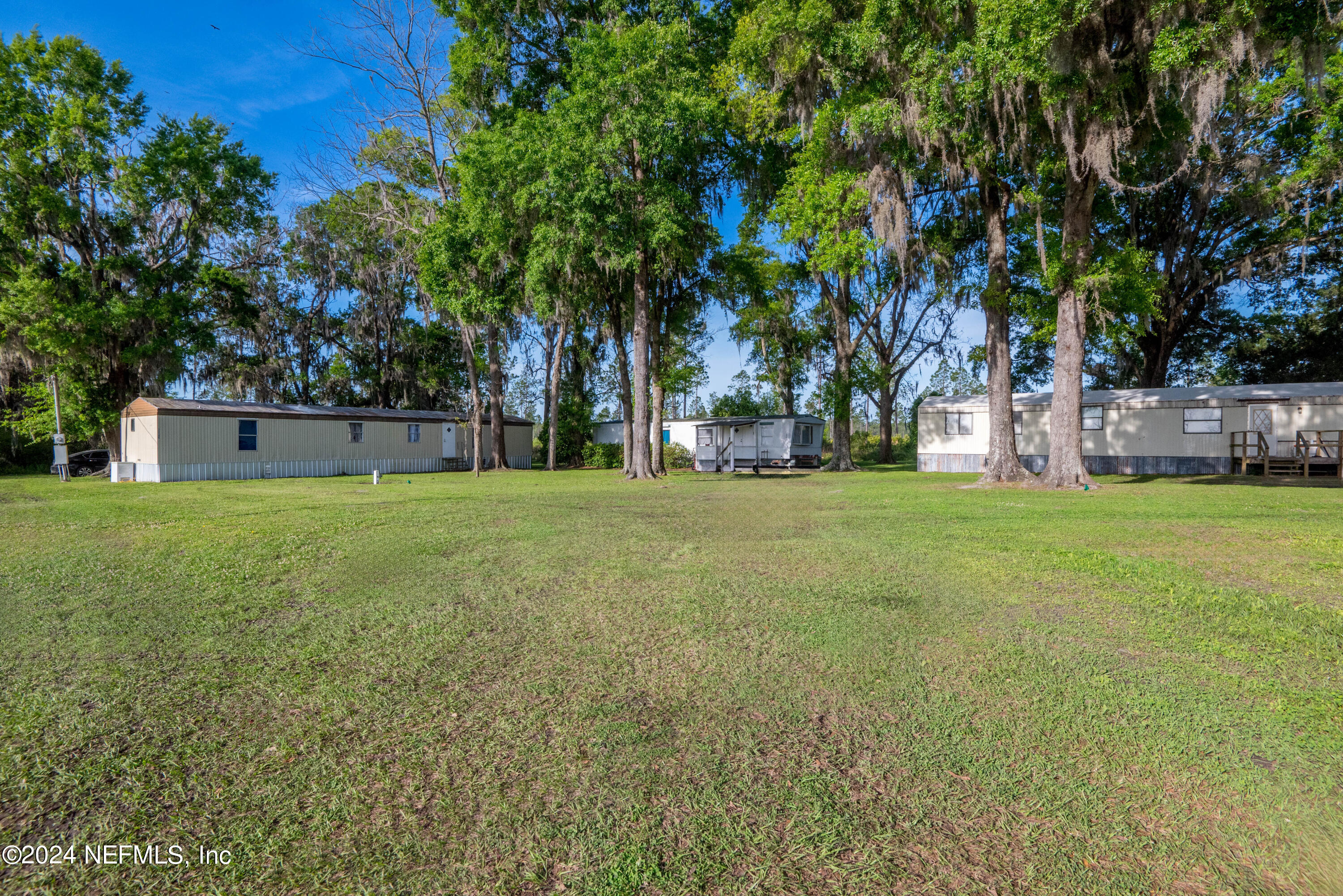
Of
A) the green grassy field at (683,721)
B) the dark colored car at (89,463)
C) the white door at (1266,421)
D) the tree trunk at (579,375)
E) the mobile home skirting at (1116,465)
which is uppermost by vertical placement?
the tree trunk at (579,375)

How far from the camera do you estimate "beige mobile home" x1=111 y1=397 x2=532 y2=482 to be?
765 inches

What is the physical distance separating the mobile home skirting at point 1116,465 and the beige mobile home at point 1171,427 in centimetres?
3

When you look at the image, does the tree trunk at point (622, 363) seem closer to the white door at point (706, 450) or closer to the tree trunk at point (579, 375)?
the white door at point (706, 450)

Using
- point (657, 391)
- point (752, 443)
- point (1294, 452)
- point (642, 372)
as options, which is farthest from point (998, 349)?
point (752, 443)

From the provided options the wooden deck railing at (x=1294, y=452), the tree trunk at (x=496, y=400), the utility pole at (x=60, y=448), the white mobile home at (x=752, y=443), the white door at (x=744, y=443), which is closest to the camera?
the wooden deck railing at (x=1294, y=452)

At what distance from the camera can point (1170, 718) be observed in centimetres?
296

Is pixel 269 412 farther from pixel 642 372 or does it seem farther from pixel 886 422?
pixel 886 422

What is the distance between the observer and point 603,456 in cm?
3075

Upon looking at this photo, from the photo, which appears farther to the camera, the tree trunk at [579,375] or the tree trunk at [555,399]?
the tree trunk at [579,375]

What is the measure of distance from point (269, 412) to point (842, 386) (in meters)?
20.5

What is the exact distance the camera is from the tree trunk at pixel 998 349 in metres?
15.2

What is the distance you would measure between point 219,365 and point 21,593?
100 feet

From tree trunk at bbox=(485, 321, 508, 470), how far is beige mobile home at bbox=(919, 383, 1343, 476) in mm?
17276

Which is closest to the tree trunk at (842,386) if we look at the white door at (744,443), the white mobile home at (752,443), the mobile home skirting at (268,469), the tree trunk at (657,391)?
the white mobile home at (752,443)
